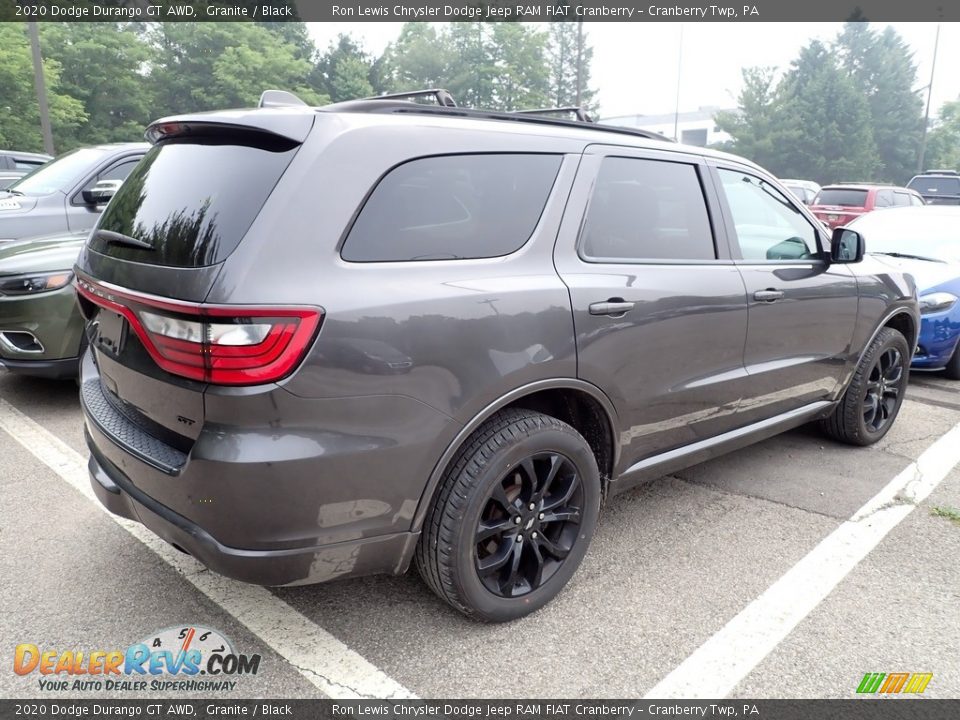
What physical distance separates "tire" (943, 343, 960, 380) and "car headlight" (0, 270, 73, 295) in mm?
7059

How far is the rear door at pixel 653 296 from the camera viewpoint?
2.58 m

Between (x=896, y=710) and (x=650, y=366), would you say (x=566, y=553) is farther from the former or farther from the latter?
(x=896, y=710)

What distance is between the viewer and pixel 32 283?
4.33 meters

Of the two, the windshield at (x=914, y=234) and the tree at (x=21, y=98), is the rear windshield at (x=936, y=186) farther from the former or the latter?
the tree at (x=21, y=98)

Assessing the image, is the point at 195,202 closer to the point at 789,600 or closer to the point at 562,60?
the point at 789,600

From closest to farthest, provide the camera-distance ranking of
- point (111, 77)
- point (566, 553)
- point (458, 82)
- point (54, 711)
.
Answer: point (54, 711) → point (566, 553) → point (111, 77) → point (458, 82)

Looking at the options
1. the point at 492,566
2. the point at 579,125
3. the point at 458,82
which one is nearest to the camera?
the point at 492,566

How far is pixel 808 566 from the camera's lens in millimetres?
2957

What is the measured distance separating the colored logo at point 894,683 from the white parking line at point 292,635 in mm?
1483

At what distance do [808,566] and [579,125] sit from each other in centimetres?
213

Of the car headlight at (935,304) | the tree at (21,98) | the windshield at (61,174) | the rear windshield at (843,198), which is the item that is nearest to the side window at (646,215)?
the car headlight at (935,304)

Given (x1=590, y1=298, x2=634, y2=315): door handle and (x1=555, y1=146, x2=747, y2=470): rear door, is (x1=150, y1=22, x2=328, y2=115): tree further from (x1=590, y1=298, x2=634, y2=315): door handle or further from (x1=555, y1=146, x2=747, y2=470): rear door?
(x1=590, y1=298, x2=634, y2=315): door handle

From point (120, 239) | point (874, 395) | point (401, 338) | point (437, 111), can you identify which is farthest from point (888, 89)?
point (120, 239)

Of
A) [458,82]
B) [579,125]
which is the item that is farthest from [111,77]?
[579,125]
